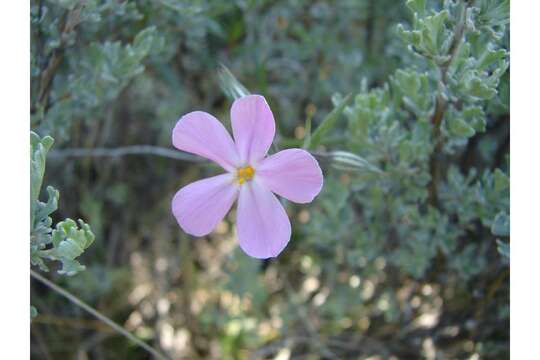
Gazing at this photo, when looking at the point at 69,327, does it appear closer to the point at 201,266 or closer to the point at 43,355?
the point at 43,355

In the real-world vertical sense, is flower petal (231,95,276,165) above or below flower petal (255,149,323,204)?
above

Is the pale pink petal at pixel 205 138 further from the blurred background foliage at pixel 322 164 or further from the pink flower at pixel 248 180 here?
the blurred background foliage at pixel 322 164

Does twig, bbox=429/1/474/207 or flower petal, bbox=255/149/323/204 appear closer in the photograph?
flower petal, bbox=255/149/323/204

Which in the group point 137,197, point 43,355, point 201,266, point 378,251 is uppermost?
point 137,197

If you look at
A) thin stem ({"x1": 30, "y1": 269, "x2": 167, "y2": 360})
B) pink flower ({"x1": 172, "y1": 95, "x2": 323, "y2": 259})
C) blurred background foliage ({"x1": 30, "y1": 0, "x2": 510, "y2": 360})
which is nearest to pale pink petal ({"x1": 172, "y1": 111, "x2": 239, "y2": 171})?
pink flower ({"x1": 172, "y1": 95, "x2": 323, "y2": 259})

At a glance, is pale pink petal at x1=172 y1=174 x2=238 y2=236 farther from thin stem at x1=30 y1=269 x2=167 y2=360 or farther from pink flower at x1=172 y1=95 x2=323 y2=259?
thin stem at x1=30 y1=269 x2=167 y2=360

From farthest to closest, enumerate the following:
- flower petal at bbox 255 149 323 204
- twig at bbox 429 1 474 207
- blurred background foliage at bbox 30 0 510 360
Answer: blurred background foliage at bbox 30 0 510 360
twig at bbox 429 1 474 207
flower petal at bbox 255 149 323 204

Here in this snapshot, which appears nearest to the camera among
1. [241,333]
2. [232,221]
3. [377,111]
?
[377,111]

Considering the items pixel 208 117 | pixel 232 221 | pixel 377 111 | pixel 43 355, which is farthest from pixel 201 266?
pixel 208 117

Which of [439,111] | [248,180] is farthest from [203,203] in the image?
[439,111]
